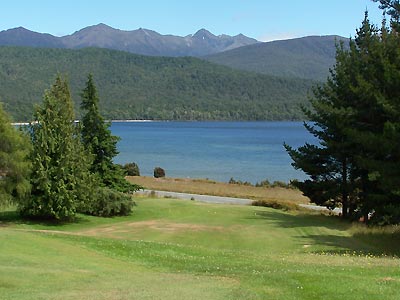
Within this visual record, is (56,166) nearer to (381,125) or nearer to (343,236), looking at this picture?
(343,236)

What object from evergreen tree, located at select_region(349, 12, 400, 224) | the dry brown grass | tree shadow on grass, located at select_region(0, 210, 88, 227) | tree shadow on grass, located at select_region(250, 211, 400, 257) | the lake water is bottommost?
the lake water

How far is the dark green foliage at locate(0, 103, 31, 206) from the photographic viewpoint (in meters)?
32.4

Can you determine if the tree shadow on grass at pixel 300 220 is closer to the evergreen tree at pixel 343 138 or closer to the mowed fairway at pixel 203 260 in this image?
the mowed fairway at pixel 203 260

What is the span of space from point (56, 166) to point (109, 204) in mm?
5021

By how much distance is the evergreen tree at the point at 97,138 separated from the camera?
40.6 meters

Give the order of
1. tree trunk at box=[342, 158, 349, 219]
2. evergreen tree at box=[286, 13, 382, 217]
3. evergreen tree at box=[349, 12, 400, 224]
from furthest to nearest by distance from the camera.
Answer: tree trunk at box=[342, 158, 349, 219]
evergreen tree at box=[286, 13, 382, 217]
evergreen tree at box=[349, 12, 400, 224]

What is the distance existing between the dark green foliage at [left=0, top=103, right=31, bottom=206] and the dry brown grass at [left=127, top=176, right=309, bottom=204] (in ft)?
88.9

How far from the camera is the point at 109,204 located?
125 feet

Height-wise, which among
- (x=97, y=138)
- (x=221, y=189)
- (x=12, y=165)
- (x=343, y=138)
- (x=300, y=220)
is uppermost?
(x=343, y=138)

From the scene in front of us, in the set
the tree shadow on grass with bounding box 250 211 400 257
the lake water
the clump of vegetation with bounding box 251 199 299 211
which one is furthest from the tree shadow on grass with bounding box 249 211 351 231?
the lake water

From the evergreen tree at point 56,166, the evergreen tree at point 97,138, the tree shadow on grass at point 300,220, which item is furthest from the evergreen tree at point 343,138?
the evergreen tree at point 56,166

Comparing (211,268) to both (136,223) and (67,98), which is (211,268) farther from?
(67,98)

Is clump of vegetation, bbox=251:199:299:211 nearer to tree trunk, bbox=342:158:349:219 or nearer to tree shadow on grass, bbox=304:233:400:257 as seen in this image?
tree trunk, bbox=342:158:349:219

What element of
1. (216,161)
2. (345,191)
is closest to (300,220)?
(345,191)
